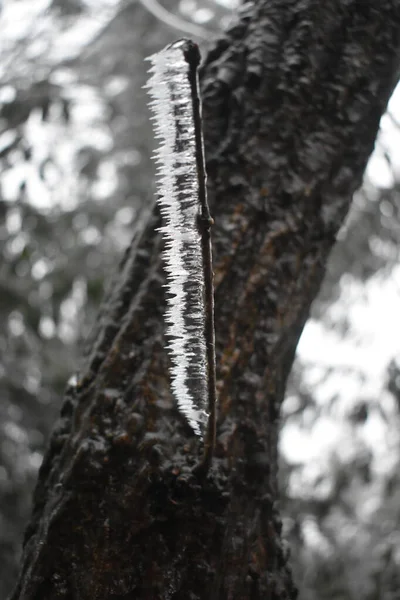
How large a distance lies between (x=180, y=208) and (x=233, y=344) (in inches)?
14.9

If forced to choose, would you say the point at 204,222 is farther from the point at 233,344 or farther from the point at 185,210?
the point at 233,344

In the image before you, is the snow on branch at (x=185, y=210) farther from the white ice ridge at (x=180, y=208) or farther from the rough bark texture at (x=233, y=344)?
the rough bark texture at (x=233, y=344)

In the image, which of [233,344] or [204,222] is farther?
[233,344]

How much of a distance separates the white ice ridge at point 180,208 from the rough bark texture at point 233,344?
0.25m

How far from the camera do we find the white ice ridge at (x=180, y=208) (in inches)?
26.4

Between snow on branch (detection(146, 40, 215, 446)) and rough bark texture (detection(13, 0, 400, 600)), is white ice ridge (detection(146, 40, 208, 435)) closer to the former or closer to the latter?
snow on branch (detection(146, 40, 215, 446))

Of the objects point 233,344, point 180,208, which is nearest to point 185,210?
point 180,208

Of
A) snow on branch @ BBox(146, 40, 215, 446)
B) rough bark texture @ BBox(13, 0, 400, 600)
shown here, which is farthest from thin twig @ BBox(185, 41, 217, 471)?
rough bark texture @ BBox(13, 0, 400, 600)

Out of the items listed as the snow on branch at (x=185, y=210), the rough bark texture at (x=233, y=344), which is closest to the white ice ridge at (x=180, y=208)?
the snow on branch at (x=185, y=210)

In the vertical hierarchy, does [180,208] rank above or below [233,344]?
above

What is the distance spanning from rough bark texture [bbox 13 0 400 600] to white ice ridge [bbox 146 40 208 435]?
248 millimetres

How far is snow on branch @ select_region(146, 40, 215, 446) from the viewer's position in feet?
2.20

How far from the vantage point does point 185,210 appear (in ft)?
2.20

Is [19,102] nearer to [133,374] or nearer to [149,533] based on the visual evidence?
[133,374]
